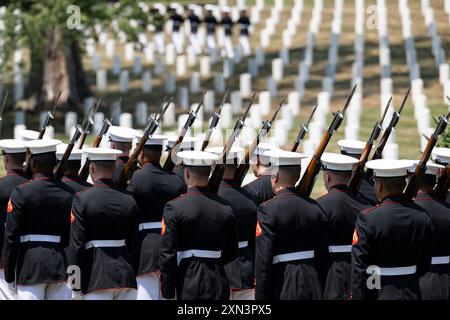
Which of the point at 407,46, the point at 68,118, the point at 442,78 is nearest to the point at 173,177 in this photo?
the point at 68,118

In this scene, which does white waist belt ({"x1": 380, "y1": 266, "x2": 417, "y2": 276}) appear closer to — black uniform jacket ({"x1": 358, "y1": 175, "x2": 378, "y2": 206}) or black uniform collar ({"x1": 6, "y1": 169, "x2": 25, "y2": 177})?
black uniform jacket ({"x1": 358, "y1": 175, "x2": 378, "y2": 206})

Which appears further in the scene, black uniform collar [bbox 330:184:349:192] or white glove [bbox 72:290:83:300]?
black uniform collar [bbox 330:184:349:192]

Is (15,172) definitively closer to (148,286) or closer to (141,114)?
(148,286)

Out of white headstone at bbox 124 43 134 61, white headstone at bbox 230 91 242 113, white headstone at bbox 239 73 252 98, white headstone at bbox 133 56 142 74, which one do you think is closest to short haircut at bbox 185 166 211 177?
white headstone at bbox 230 91 242 113

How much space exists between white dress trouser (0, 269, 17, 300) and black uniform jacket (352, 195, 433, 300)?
301 centimetres

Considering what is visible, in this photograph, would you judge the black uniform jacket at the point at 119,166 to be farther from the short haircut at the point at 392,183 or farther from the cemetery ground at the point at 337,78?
the cemetery ground at the point at 337,78

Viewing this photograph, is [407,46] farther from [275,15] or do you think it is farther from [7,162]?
[7,162]

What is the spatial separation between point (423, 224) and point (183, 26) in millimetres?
27140

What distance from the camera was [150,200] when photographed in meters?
11.0

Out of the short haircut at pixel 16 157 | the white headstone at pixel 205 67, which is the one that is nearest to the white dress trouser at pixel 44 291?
the short haircut at pixel 16 157

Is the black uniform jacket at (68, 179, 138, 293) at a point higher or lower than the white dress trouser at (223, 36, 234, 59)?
higher

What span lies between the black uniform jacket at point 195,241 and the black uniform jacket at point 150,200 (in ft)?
4.34

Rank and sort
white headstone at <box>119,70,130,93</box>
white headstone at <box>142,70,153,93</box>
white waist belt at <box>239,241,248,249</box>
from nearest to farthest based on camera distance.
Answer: white waist belt at <box>239,241,248,249</box>
white headstone at <box>142,70,153,93</box>
white headstone at <box>119,70,130,93</box>

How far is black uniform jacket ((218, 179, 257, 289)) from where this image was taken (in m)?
10.5
